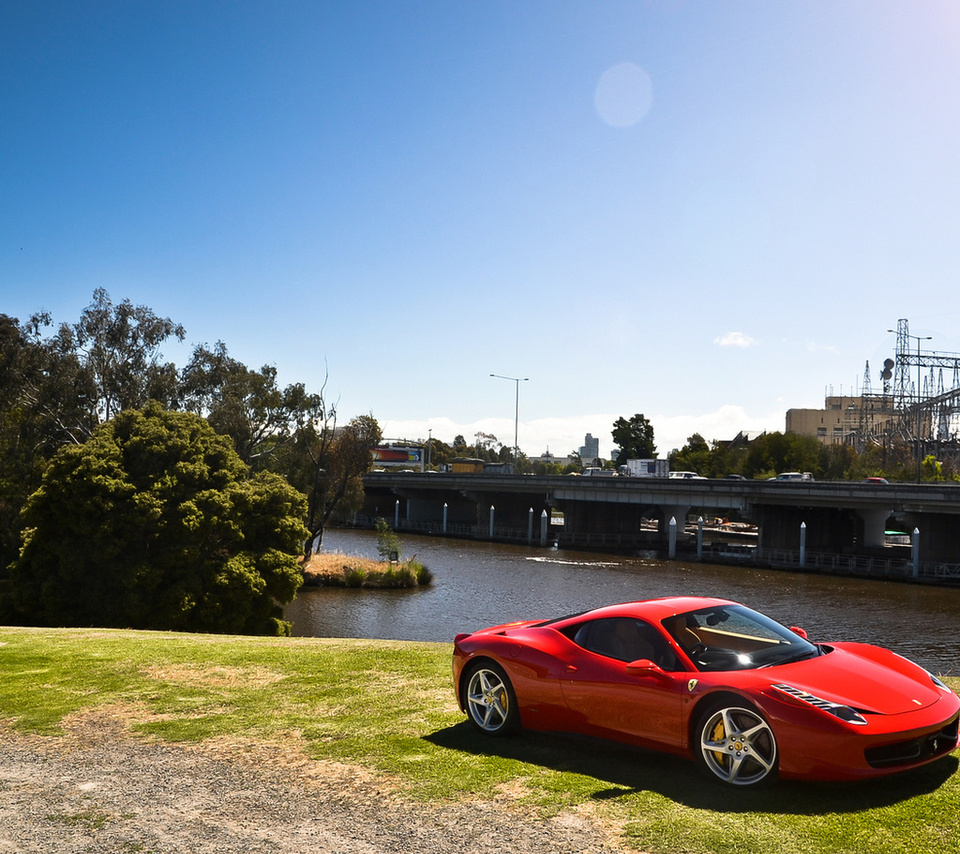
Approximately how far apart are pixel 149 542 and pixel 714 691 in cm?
2427

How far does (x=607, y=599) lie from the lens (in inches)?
1610

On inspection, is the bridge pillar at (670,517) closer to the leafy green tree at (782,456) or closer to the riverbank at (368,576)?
the leafy green tree at (782,456)

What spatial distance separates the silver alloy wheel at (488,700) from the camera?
8055mm

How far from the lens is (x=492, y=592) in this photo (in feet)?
143

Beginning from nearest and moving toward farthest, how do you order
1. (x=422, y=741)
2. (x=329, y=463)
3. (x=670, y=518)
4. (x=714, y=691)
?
(x=714, y=691) < (x=422, y=741) < (x=329, y=463) < (x=670, y=518)

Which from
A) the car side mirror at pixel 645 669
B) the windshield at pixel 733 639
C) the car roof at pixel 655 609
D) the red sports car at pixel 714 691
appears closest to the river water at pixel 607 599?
the windshield at pixel 733 639

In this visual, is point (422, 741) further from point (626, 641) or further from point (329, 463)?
point (329, 463)

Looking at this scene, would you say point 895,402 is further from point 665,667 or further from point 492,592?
point 665,667

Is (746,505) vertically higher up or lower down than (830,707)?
higher up

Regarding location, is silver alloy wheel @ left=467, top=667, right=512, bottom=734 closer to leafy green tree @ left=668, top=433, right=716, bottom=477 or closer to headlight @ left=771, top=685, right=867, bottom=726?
headlight @ left=771, top=685, right=867, bottom=726

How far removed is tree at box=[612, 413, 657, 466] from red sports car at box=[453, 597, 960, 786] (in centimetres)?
12873

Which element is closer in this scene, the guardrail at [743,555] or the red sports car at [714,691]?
the red sports car at [714,691]

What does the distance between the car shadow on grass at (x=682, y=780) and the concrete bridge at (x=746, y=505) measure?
49336 mm

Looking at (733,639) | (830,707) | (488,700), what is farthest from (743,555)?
(830,707)
